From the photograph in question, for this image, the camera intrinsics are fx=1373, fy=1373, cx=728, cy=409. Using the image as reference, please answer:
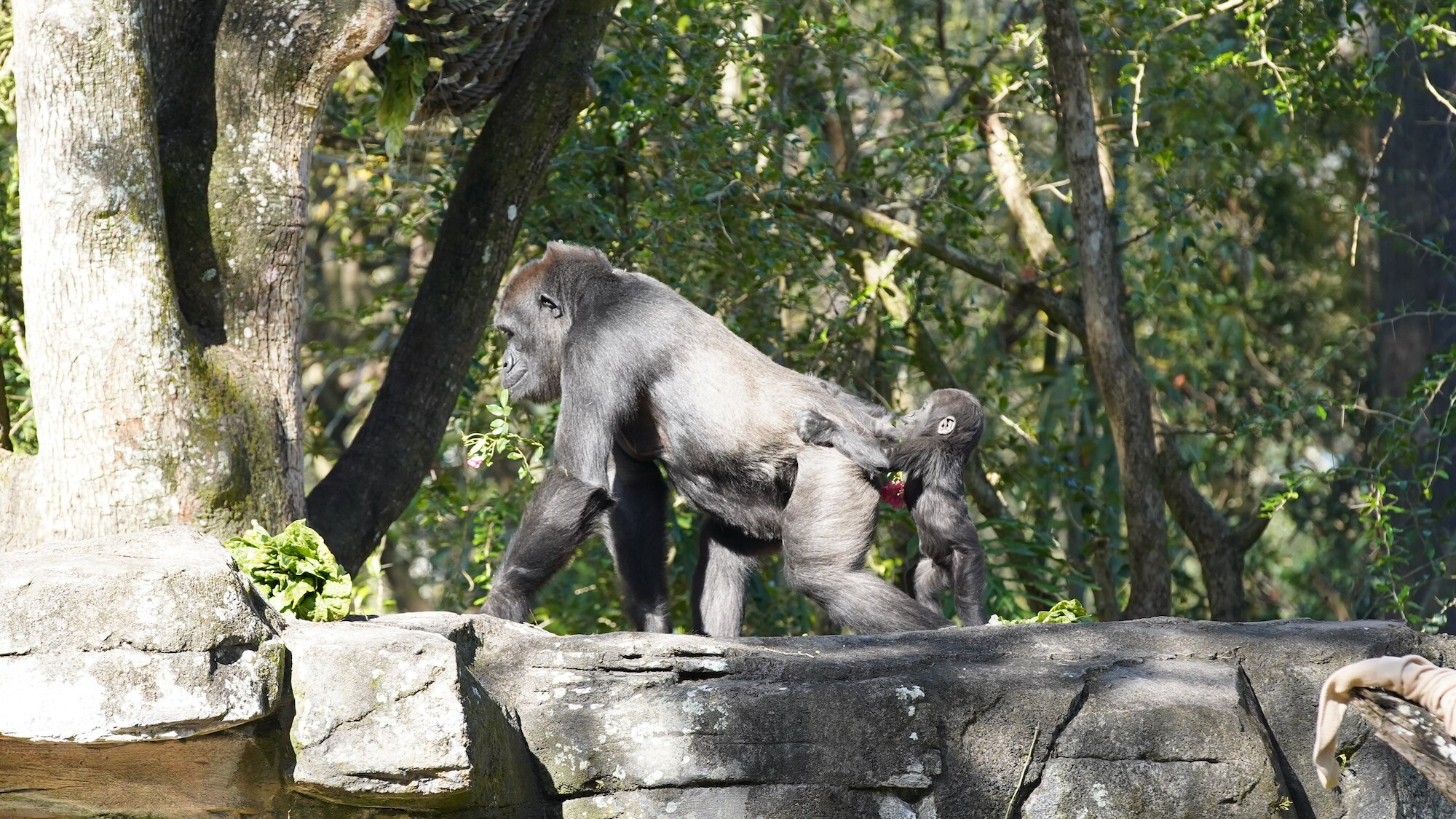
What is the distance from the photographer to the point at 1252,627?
4148mm

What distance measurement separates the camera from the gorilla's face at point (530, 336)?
17.1ft

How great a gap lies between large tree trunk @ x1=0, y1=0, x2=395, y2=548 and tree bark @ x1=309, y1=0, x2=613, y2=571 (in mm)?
865

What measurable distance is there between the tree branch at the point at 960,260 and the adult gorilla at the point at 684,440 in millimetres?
2636

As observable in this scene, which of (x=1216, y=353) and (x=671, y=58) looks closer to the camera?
(x=671, y=58)

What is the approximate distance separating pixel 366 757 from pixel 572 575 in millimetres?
5878

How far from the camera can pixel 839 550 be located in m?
4.62

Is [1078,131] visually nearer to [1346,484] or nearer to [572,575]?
[572,575]

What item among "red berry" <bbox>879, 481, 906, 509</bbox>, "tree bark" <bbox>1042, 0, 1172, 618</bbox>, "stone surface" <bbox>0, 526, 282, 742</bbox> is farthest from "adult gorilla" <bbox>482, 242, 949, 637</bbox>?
"tree bark" <bbox>1042, 0, 1172, 618</bbox>

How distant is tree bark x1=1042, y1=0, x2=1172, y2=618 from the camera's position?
21.4ft

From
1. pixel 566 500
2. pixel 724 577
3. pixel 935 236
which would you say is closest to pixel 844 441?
pixel 724 577

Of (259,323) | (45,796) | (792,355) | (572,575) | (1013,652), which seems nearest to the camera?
(45,796)

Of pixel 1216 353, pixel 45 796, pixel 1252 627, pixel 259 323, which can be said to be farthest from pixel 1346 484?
pixel 45 796

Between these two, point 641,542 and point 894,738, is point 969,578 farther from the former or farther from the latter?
point 641,542

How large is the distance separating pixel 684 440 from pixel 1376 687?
2.52 meters
